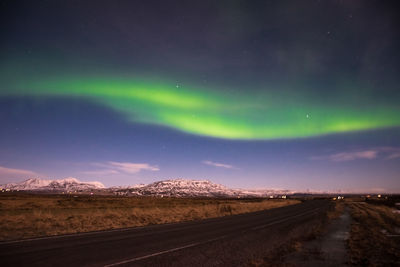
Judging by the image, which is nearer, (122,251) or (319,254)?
(122,251)

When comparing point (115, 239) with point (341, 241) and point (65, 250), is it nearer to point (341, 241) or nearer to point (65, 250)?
point (65, 250)

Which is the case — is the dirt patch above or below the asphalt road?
below

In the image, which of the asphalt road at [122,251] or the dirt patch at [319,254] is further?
the dirt patch at [319,254]

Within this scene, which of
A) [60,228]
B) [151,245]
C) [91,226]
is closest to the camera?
[151,245]

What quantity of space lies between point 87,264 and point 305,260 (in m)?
6.81

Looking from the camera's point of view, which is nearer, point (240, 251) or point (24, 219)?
point (240, 251)

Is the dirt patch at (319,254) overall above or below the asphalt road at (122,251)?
below

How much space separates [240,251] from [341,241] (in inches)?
226

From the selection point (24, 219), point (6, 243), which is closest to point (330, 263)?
point (6, 243)

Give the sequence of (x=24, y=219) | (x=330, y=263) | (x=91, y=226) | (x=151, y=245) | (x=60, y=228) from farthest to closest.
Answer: (x=24, y=219)
(x=91, y=226)
(x=60, y=228)
(x=151, y=245)
(x=330, y=263)

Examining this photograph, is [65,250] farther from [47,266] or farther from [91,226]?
[91,226]

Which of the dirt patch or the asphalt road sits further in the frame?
the dirt patch

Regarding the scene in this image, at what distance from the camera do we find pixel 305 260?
358 inches

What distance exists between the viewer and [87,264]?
7.89m
